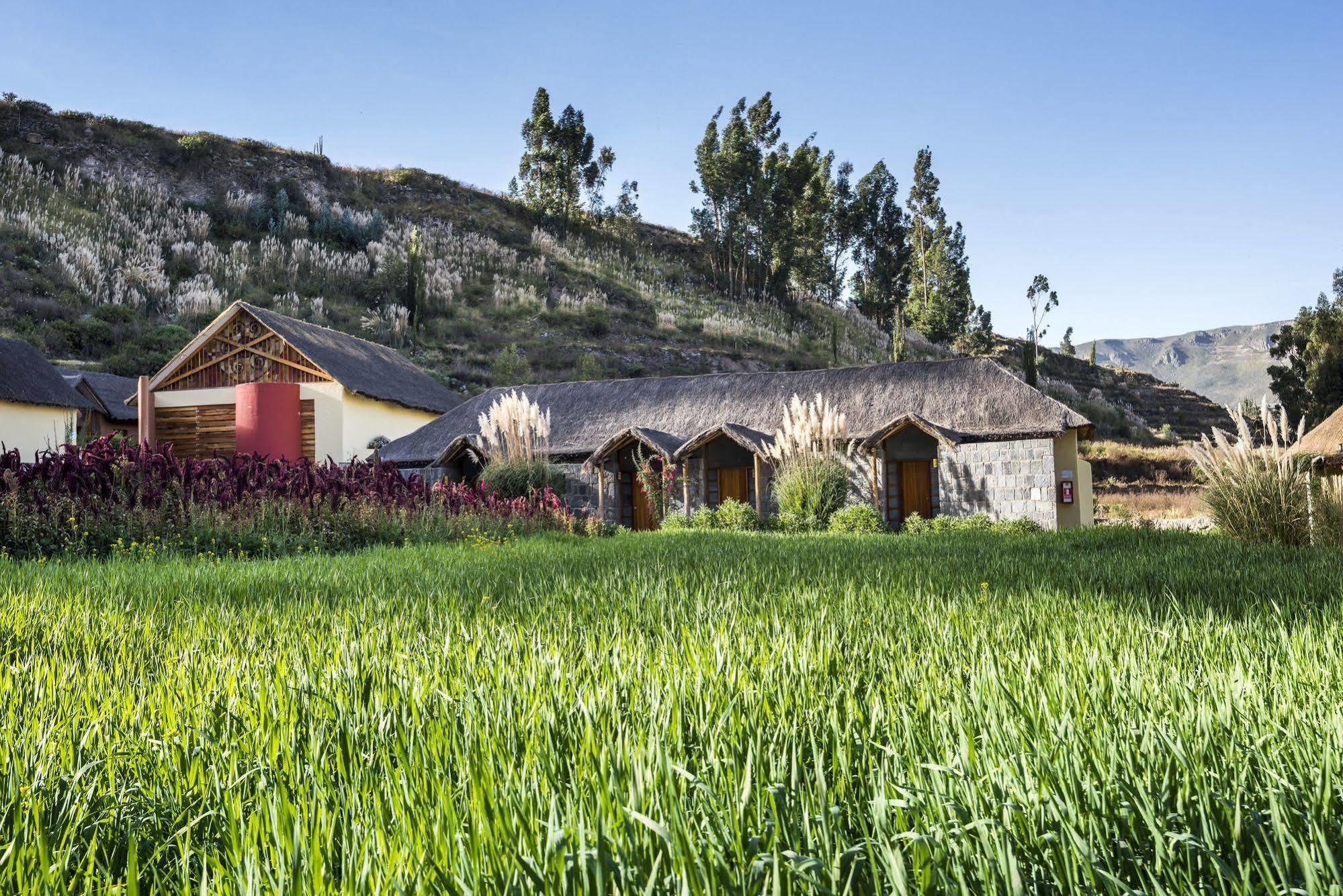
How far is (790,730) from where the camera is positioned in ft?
5.13

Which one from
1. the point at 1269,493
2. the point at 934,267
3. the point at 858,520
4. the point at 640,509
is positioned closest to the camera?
the point at 1269,493

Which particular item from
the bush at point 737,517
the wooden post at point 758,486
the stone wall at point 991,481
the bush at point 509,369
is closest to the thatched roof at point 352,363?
the bush at point 509,369

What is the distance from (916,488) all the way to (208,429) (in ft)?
63.1

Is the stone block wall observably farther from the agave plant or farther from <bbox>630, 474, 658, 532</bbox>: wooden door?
the agave plant

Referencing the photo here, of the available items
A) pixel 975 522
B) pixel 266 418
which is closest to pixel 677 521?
pixel 975 522

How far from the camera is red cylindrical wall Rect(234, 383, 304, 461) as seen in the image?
2091 cm

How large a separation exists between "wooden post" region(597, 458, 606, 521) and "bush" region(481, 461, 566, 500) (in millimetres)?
4441

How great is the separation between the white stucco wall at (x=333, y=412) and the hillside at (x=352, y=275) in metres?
8.54

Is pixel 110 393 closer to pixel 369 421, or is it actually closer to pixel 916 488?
pixel 369 421

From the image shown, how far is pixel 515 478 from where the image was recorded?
14344 mm

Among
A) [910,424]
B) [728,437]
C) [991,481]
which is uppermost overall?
[910,424]

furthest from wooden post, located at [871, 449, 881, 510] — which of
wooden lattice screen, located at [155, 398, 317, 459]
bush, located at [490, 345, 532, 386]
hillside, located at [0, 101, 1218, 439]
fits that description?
hillside, located at [0, 101, 1218, 439]

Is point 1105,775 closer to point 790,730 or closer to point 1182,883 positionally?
point 1182,883

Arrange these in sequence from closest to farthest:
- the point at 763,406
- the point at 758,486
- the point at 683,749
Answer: the point at 683,749, the point at 758,486, the point at 763,406
